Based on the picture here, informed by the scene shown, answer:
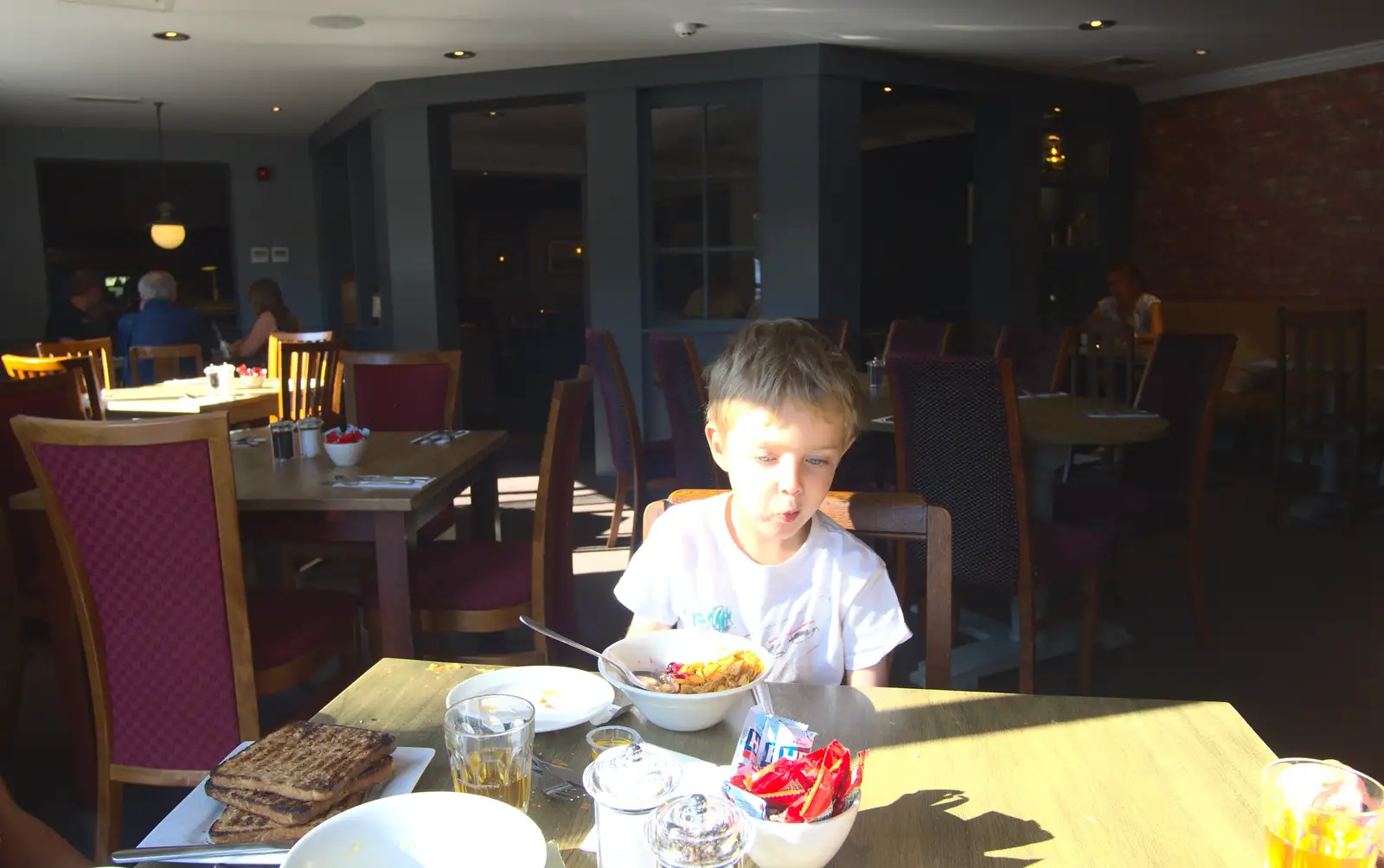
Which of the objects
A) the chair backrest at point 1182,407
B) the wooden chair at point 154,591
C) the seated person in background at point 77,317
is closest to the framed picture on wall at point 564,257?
Result: the seated person in background at point 77,317

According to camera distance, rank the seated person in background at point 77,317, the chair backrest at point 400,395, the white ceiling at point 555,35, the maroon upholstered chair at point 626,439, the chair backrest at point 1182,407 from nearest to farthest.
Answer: the chair backrest at point 1182,407 < the chair backrest at point 400,395 < the maroon upholstered chair at point 626,439 < the white ceiling at point 555,35 < the seated person in background at point 77,317

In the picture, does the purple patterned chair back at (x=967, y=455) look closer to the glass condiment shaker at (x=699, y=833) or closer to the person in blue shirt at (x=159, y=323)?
the glass condiment shaker at (x=699, y=833)

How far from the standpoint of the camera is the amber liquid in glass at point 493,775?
896mm

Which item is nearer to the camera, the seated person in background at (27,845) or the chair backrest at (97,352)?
the seated person in background at (27,845)

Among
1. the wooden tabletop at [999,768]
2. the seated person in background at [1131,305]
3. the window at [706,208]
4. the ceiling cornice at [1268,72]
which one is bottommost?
the wooden tabletop at [999,768]

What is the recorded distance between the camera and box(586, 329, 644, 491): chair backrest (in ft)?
13.2

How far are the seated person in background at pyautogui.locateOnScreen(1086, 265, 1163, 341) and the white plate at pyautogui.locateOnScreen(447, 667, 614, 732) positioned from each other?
243 inches

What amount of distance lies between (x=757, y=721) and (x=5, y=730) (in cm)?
260

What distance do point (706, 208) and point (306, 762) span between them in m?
5.98

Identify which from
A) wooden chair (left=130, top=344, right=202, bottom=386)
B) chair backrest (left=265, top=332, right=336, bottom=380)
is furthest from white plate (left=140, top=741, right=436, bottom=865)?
wooden chair (left=130, top=344, right=202, bottom=386)

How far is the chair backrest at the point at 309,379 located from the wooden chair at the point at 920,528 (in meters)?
3.62

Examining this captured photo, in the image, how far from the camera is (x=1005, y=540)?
2570 mm

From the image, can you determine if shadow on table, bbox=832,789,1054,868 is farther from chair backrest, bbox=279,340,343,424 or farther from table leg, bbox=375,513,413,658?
chair backrest, bbox=279,340,343,424

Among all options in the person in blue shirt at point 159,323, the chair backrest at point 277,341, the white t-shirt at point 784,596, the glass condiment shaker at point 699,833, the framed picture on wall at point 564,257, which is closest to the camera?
the glass condiment shaker at point 699,833
